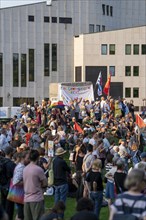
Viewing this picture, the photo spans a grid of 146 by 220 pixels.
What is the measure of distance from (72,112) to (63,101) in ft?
25.6

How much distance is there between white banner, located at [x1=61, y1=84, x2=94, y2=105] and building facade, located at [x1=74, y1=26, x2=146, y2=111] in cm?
1734

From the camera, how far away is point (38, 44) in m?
64.8

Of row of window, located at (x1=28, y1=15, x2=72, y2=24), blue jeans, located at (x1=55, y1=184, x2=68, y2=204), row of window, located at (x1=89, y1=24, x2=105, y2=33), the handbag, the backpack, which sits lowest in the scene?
blue jeans, located at (x1=55, y1=184, x2=68, y2=204)

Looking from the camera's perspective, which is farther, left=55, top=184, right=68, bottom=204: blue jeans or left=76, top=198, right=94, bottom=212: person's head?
left=55, top=184, right=68, bottom=204: blue jeans

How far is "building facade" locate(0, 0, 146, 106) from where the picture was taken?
6438 cm

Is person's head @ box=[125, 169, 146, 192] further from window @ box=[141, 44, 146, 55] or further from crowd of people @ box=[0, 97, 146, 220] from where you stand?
window @ box=[141, 44, 146, 55]

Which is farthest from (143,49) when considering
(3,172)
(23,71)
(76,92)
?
(3,172)

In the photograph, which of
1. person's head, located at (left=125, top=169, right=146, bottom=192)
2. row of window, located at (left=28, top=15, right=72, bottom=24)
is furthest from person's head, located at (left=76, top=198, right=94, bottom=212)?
row of window, located at (left=28, top=15, right=72, bottom=24)

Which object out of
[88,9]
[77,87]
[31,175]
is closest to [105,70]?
[88,9]

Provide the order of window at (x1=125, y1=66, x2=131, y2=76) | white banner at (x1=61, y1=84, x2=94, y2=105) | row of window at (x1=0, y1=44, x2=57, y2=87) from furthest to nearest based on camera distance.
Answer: row of window at (x1=0, y1=44, x2=57, y2=87) < window at (x1=125, y1=66, x2=131, y2=76) < white banner at (x1=61, y1=84, x2=94, y2=105)

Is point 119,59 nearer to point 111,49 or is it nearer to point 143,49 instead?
point 111,49

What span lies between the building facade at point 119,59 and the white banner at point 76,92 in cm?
1734

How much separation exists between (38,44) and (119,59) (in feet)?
28.6

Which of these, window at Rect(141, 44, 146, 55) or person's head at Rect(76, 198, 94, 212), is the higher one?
window at Rect(141, 44, 146, 55)
